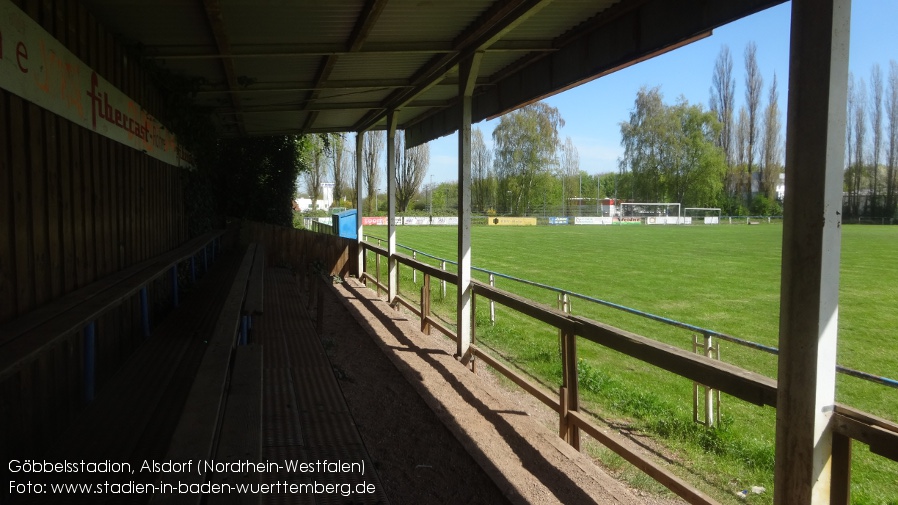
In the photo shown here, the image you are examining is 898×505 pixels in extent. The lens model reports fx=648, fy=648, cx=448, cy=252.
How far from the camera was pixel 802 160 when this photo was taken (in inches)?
91.0

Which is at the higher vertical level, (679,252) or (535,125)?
(535,125)

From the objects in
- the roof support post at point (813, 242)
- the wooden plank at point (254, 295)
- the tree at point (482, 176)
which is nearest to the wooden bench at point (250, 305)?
the wooden plank at point (254, 295)

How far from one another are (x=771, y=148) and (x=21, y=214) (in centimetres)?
6587

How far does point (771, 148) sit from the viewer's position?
196 ft

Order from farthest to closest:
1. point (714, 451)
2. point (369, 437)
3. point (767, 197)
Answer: point (767, 197), point (714, 451), point (369, 437)

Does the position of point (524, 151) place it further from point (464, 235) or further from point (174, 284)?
point (174, 284)

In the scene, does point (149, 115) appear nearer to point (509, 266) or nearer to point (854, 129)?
point (509, 266)

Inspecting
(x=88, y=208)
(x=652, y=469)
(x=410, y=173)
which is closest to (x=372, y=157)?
(x=410, y=173)

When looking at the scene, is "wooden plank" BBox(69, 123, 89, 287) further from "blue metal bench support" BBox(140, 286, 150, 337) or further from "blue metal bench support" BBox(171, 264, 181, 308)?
"blue metal bench support" BBox(171, 264, 181, 308)

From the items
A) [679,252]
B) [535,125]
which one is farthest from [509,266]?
[535,125]

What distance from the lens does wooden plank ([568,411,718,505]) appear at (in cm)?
298

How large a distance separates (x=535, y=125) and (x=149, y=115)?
5834 cm

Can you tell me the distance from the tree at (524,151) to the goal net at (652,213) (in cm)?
861

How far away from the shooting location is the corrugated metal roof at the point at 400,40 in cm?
428
